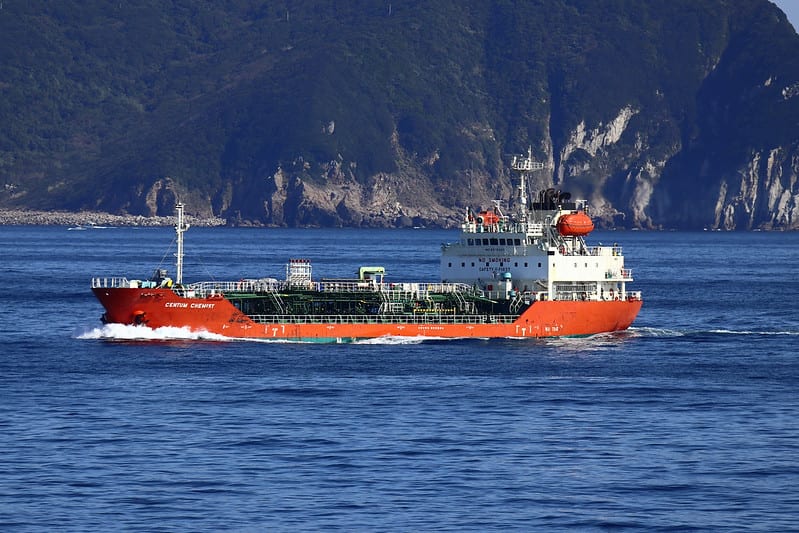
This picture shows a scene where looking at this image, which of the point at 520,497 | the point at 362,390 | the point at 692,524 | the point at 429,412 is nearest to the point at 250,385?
the point at 362,390

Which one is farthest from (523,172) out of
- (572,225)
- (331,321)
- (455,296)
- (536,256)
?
(331,321)

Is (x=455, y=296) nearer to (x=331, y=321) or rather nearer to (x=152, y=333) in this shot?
(x=331, y=321)

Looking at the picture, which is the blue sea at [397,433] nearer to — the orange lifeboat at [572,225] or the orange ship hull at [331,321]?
the orange ship hull at [331,321]

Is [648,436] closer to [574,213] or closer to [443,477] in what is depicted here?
[443,477]

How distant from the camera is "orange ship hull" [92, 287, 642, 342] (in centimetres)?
8294

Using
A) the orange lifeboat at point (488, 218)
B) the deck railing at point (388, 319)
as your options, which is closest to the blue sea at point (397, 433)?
the deck railing at point (388, 319)

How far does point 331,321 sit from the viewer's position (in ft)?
282

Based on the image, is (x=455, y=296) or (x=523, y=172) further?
(x=523, y=172)

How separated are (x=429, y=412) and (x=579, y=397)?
7.75 metres

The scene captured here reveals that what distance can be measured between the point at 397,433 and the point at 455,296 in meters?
31.5

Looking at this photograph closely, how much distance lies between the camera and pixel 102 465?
52.0m

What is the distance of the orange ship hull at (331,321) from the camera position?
82.9m

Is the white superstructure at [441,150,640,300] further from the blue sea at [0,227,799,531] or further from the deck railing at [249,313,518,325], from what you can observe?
the blue sea at [0,227,799,531]

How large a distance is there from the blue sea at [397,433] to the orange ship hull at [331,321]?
0.99 meters
